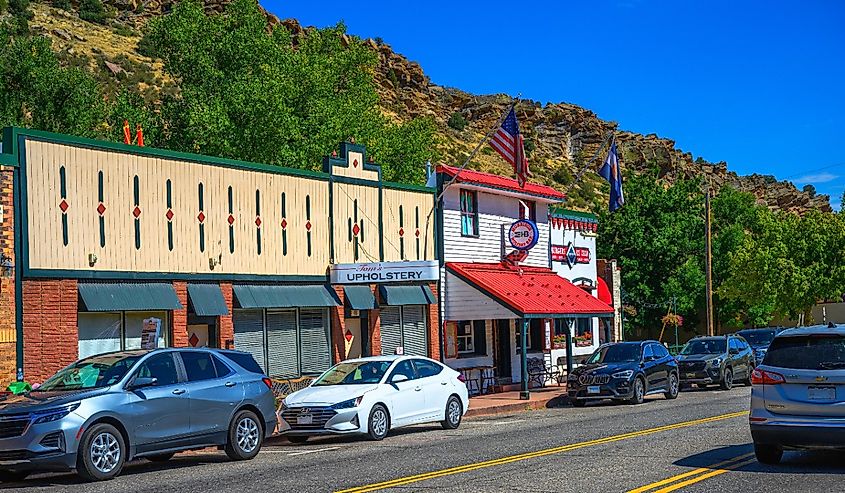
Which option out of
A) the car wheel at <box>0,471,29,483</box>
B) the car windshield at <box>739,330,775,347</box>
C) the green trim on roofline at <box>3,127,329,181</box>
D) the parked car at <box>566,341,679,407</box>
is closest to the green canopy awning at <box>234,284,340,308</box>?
the green trim on roofline at <box>3,127,329,181</box>

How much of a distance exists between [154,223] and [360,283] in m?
6.26

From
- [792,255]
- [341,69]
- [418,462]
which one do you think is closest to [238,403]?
[418,462]

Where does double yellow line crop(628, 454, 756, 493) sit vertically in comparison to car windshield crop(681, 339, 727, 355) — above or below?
below

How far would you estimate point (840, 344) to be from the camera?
41.9ft

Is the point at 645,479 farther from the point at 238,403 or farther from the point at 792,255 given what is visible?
the point at 792,255

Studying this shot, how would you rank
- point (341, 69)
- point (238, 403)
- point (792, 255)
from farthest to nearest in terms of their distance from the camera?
point (792, 255), point (341, 69), point (238, 403)

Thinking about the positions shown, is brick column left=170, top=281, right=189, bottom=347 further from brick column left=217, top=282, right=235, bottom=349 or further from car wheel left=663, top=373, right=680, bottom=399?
car wheel left=663, top=373, right=680, bottom=399

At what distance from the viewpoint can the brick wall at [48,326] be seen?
64.6 feet

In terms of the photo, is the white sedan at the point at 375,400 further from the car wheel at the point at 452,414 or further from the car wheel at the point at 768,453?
the car wheel at the point at 768,453

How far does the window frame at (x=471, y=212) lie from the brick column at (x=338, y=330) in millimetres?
6061

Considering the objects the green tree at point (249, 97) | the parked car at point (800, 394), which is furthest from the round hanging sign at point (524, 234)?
the parked car at point (800, 394)

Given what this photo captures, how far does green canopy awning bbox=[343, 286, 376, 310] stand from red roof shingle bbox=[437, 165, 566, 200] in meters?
4.99

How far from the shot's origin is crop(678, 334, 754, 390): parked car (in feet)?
107

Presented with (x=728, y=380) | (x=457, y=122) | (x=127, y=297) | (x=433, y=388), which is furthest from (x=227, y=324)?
(x=457, y=122)
